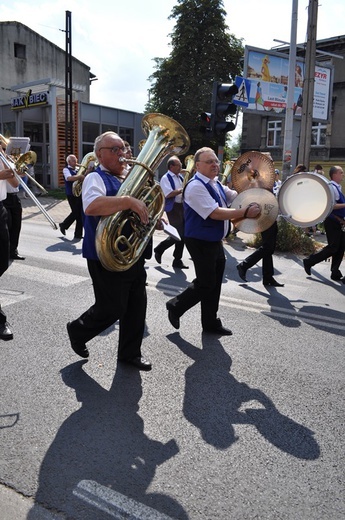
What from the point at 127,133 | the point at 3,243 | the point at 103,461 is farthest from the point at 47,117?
the point at 103,461

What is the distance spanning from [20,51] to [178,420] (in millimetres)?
32432

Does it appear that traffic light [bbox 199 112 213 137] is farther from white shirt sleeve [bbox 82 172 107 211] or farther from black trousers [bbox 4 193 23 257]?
white shirt sleeve [bbox 82 172 107 211]

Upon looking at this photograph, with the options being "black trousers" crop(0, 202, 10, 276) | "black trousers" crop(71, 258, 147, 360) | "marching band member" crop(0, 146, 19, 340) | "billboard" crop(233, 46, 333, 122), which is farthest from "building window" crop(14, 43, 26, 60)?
"black trousers" crop(71, 258, 147, 360)

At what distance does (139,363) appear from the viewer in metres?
3.89

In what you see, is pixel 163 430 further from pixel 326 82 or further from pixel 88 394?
pixel 326 82

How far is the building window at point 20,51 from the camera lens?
30250 mm

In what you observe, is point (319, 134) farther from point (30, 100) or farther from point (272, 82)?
point (30, 100)

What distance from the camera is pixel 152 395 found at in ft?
11.3

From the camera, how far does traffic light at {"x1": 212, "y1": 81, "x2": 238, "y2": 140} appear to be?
938 cm

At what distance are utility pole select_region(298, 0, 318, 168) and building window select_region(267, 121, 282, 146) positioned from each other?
19.0 meters

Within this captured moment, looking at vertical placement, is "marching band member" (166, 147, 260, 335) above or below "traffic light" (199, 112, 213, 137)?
below

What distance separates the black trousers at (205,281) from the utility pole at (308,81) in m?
7.60

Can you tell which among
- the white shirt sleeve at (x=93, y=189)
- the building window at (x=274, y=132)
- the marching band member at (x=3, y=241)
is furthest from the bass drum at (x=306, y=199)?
the building window at (x=274, y=132)

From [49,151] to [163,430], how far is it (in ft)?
78.0
